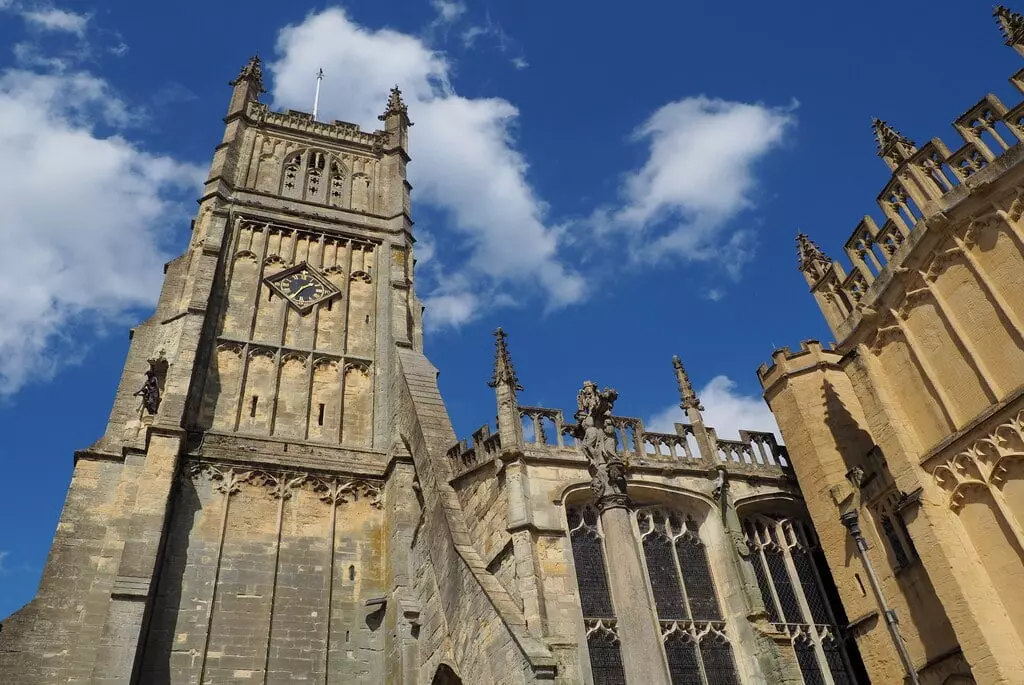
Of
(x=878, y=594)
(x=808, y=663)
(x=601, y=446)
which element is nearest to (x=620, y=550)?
(x=601, y=446)

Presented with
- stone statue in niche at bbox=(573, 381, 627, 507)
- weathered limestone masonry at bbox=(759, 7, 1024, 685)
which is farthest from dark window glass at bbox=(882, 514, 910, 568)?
stone statue in niche at bbox=(573, 381, 627, 507)

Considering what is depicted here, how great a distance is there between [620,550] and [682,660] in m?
5.84

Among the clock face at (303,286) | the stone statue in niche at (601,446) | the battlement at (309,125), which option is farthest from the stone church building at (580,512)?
the battlement at (309,125)

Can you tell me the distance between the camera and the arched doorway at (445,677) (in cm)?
1226

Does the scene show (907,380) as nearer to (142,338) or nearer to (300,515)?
(300,515)

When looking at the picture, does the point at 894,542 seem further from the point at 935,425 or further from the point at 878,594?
the point at 935,425

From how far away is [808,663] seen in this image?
42.7 feet

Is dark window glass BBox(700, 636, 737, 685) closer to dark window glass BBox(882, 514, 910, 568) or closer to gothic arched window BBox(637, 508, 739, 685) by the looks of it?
gothic arched window BBox(637, 508, 739, 685)

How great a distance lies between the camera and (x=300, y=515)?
1623 centimetres

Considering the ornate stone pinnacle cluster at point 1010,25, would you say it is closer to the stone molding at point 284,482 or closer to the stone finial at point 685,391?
the stone finial at point 685,391

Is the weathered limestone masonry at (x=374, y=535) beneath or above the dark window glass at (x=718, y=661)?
above

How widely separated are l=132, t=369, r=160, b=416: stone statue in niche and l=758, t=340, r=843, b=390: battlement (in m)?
12.8

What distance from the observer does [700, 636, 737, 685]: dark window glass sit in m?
12.4

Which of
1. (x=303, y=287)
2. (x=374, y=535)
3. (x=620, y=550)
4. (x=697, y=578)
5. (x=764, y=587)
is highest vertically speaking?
(x=303, y=287)
